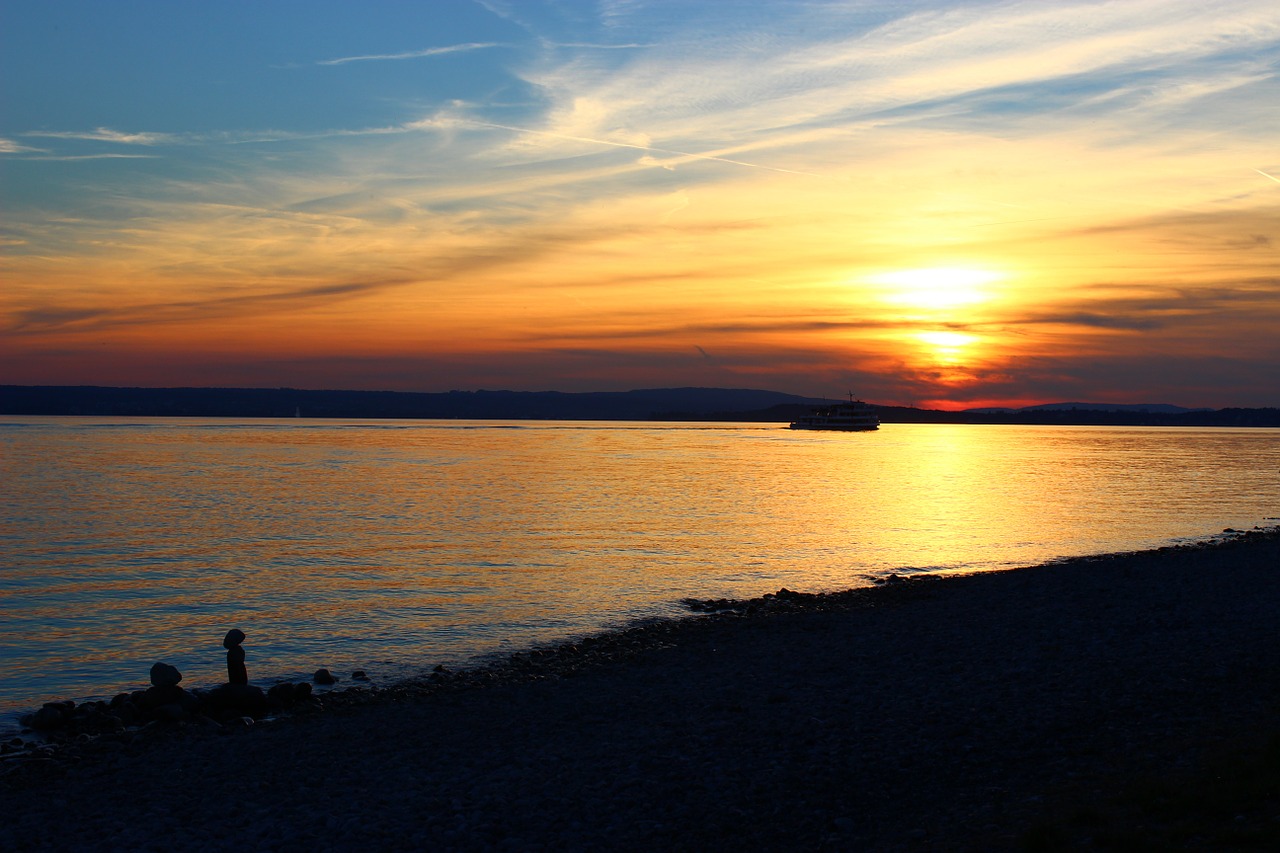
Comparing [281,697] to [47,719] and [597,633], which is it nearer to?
[47,719]

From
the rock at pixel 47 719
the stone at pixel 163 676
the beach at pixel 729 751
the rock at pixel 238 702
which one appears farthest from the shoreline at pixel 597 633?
the rock at pixel 238 702

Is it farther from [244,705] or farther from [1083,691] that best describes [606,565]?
[1083,691]

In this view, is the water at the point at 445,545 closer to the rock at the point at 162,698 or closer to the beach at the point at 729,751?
the rock at the point at 162,698

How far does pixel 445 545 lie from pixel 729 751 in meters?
31.3

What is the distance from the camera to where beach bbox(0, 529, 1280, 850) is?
10977mm

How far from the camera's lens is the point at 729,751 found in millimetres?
13883

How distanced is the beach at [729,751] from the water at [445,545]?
5260mm

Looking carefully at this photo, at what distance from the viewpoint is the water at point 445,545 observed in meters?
24.9

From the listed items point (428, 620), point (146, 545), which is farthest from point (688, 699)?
point (146, 545)

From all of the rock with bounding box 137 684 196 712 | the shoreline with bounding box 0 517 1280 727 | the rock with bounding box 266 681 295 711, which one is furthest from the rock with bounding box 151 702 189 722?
the rock with bounding box 266 681 295 711

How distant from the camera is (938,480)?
90188 millimetres

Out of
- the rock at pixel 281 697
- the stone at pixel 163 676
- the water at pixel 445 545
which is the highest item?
the stone at pixel 163 676

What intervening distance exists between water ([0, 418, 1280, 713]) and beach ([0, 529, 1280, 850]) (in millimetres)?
5260

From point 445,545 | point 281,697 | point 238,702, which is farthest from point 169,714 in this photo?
point 445,545
